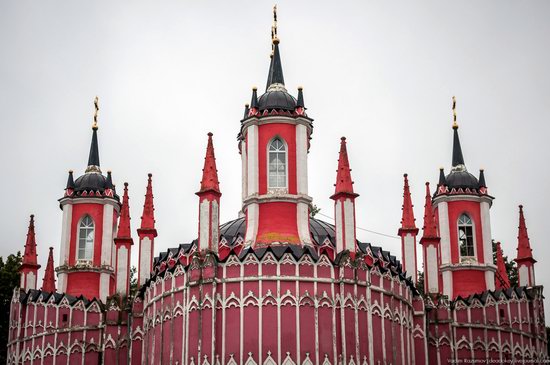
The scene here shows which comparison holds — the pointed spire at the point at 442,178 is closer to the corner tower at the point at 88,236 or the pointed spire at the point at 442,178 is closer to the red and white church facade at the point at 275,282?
the red and white church facade at the point at 275,282

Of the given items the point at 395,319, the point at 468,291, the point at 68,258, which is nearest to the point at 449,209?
the point at 468,291

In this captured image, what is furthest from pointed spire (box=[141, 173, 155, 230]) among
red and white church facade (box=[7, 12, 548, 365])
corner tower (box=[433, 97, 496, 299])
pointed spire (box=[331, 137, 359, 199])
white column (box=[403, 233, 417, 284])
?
corner tower (box=[433, 97, 496, 299])

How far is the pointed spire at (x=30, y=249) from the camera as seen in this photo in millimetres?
57344

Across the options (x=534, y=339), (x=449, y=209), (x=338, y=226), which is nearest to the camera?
(x=338, y=226)

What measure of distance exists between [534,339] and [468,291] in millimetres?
5029

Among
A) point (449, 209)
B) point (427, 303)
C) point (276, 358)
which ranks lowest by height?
point (276, 358)

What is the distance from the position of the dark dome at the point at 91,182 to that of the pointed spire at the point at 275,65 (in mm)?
13868

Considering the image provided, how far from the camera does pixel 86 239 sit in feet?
198

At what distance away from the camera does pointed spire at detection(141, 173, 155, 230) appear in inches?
2164

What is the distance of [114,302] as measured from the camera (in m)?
53.0

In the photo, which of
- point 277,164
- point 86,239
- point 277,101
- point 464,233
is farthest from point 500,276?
point 86,239

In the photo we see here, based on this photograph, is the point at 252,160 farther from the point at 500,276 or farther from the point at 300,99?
the point at 500,276

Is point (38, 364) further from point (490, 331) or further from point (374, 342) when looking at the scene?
point (490, 331)

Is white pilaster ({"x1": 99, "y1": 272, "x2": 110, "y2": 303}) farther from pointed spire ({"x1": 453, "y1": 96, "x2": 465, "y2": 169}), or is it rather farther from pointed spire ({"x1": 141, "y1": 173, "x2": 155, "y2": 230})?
pointed spire ({"x1": 453, "y1": 96, "x2": 465, "y2": 169})
